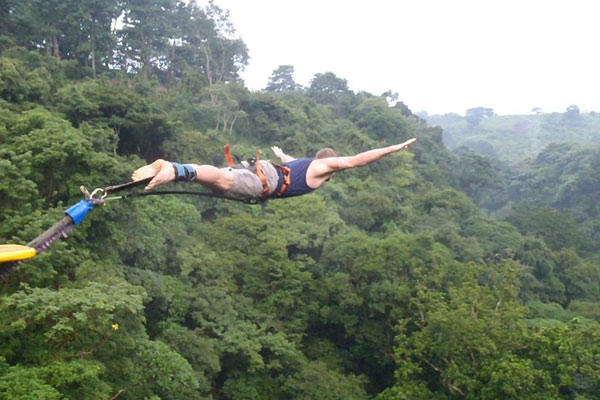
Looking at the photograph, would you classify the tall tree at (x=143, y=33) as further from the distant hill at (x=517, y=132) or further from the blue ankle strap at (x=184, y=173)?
the distant hill at (x=517, y=132)

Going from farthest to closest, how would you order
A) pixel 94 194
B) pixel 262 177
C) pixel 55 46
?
pixel 55 46
pixel 262 177
pixel 94 194

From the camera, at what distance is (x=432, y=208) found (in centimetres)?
2362

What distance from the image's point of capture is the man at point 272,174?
3.05 meters

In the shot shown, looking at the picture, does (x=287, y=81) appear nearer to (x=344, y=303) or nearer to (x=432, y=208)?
(x=432, y=208)

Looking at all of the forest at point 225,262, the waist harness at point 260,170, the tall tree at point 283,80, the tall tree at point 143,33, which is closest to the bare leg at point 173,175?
the waist harness at point 260,170

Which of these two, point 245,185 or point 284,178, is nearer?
point 245,185

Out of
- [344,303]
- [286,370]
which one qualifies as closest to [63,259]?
[286,370]

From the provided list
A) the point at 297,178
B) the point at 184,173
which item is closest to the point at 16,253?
the point at 184,173

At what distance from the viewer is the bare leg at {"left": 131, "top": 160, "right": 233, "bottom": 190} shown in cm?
277

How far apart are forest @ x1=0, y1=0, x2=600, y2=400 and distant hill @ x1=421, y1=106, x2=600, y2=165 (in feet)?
130

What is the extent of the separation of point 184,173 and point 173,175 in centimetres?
9

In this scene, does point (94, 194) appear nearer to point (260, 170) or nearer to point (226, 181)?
point (226, 181)

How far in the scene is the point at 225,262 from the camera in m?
13.3

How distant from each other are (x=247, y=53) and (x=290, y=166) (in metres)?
30.1
